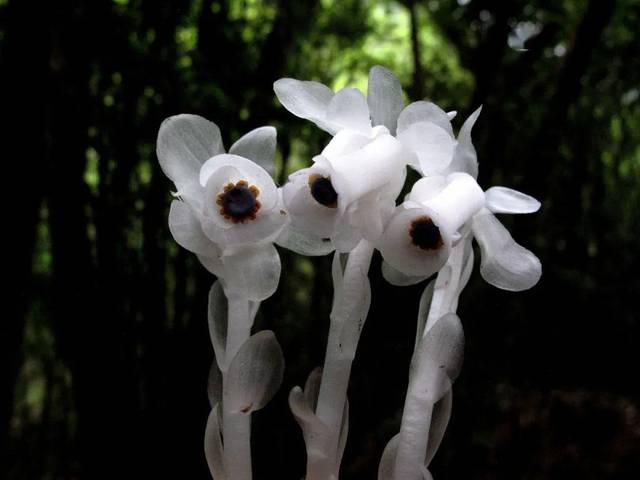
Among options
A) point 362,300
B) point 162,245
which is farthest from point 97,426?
point 362,300

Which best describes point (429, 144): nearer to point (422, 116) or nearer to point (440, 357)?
point (422, 116)

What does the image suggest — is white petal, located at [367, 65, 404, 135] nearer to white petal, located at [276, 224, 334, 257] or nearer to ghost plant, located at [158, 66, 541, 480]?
ghost plant, located at [158, 66, 541, 480]

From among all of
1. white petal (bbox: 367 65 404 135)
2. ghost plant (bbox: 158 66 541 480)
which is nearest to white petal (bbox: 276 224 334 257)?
ghost plant (bbox: 158 66 541 480)

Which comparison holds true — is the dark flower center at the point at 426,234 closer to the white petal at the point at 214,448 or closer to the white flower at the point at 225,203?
the white flower at the point at 225,203

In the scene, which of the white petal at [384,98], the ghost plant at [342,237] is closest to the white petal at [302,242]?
the ghost plant at [342,237]

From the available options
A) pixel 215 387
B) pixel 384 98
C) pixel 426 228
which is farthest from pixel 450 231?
pixel 215 387
